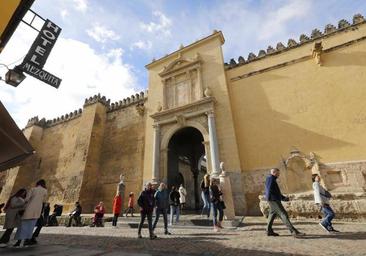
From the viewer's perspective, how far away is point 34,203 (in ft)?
15.6

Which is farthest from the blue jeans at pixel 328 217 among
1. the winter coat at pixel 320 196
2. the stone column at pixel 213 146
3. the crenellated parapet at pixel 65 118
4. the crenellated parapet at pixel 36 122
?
the crenellated parapet at pixel 36 122

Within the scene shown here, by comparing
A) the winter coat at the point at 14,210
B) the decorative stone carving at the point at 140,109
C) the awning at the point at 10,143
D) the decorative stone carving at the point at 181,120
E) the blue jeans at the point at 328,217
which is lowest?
the blue jeans at the point at 328,217

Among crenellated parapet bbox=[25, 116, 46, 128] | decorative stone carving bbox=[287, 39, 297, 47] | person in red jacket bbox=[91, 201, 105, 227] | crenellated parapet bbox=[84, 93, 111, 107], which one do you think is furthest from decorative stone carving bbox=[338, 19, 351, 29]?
crenellated parapet bbox=[25, 116, 46, 128]

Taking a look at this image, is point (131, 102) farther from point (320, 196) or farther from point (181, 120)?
point (320, 196)

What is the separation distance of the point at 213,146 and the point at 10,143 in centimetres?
752

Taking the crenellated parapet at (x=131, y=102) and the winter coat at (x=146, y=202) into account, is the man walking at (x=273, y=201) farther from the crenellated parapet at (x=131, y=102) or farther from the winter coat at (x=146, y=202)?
the crenellated parapet at (x=131, y=102)

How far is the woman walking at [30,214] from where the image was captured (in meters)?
4.51

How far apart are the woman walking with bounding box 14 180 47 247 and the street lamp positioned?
2654 millimetres

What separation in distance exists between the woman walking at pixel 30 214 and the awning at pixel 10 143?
3.98 ft

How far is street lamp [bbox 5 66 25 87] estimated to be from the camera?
545 cm

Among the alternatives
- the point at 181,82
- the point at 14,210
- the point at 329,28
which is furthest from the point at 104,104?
the point at 329,28

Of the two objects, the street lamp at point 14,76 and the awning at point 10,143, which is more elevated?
the street lamp at point 14,76

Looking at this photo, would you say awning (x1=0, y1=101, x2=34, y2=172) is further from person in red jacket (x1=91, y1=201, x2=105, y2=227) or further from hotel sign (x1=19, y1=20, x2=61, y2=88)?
person in red jacket (x1=91, y1=201, x2=105, y2=227)

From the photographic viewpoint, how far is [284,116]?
9.85 m
